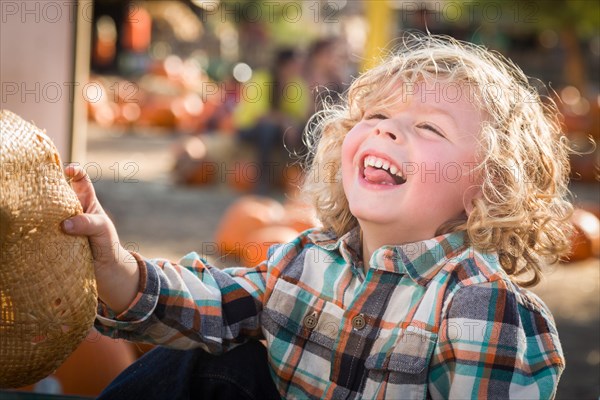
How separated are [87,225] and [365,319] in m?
0.55

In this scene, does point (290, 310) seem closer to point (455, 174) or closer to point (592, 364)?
point (455, 174)

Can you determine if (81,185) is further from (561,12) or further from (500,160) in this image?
(561,12)

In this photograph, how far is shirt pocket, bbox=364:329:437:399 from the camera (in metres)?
1.49

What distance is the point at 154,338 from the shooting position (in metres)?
1.68

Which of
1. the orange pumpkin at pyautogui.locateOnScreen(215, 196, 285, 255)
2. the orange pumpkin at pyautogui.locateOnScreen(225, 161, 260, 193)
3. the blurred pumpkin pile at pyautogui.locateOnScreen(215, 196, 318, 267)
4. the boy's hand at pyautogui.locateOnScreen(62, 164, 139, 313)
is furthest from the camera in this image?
the orange pumpkin at pyautogui.locateOnScreen(225, 161, 260, 193)

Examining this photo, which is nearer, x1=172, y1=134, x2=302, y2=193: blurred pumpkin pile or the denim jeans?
the denim jeans

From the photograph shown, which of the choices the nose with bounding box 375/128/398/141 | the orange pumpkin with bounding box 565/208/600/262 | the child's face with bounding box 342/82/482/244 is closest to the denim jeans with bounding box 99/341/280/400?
the child's face with bounding box 342/82/482/244

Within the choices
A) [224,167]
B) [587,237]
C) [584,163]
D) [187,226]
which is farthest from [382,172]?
[584,163]

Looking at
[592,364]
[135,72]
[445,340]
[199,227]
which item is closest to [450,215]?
[445,340]

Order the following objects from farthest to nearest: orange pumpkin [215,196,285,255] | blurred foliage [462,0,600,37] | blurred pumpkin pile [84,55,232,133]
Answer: blurred foliage [462,0,600,37] < blurred pumpkin pile [84,55,232,133] < orange pumpkin [215,196,285,255]

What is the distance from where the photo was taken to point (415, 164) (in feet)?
5.32

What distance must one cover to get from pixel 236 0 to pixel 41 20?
2261cm

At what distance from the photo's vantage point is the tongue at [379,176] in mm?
1646

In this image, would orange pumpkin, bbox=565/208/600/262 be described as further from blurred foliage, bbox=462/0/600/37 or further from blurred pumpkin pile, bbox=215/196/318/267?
blurred foliage, bbox=462/0/600/37
